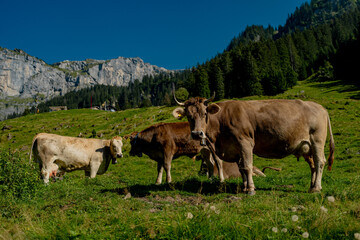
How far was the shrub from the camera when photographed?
7156 millimetres

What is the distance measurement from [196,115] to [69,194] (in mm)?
4802

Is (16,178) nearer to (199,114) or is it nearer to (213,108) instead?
(199,114)

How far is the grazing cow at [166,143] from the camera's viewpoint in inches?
460

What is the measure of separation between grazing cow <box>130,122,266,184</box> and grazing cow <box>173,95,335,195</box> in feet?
13.1

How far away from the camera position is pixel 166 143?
11.7m

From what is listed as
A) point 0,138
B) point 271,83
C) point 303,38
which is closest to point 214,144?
point 0,138

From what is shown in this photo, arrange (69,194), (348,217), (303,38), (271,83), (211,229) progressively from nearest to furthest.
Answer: (211,229), (348,217), (69,194), (271,83), (303,38)

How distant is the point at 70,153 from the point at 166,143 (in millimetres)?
4648

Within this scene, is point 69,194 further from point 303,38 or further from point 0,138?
point 303,38

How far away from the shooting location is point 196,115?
23.8 feet

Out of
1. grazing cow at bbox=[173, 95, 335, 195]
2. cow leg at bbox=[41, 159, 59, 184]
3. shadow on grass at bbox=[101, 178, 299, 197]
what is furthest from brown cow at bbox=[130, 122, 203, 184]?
grazing cow at bbox=[173, 95, 335, 195]

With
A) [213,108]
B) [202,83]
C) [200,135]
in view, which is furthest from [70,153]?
[202,83]

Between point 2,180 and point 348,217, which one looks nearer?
point 348,217

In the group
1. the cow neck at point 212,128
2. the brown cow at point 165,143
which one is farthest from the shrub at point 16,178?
the cow neck at point 212,128
